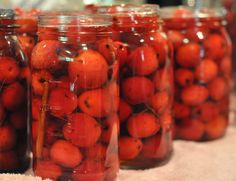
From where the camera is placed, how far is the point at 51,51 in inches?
18.9

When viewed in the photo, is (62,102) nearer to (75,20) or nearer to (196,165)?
(75,20)

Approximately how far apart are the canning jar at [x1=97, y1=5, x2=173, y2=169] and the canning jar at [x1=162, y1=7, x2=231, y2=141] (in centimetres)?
12

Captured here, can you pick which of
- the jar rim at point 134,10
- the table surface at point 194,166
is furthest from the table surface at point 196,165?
the jar rim at point 134,10

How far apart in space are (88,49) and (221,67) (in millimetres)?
319

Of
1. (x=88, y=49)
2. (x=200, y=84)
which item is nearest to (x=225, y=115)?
(x=200, y=84)

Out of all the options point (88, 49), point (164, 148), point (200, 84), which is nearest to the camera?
point (88, 49)

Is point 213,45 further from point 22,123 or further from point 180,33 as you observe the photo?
point 22,123

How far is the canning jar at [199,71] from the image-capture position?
69 centimetres

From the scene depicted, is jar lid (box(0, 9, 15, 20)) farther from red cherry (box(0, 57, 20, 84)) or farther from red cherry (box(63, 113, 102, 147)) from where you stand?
red cherry (box(63, 113, 102, 147))

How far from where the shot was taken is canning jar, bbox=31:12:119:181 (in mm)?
469

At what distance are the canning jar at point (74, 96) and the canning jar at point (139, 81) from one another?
58 millimetres

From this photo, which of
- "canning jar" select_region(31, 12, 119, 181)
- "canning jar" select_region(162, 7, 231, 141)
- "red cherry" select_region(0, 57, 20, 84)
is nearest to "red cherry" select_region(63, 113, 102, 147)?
"canning jar" select_region(31, 12, 119, 181)

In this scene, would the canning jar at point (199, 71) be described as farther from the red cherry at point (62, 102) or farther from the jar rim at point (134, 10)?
the red cherry at point (62, 102)

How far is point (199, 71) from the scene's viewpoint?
693 millimetres
